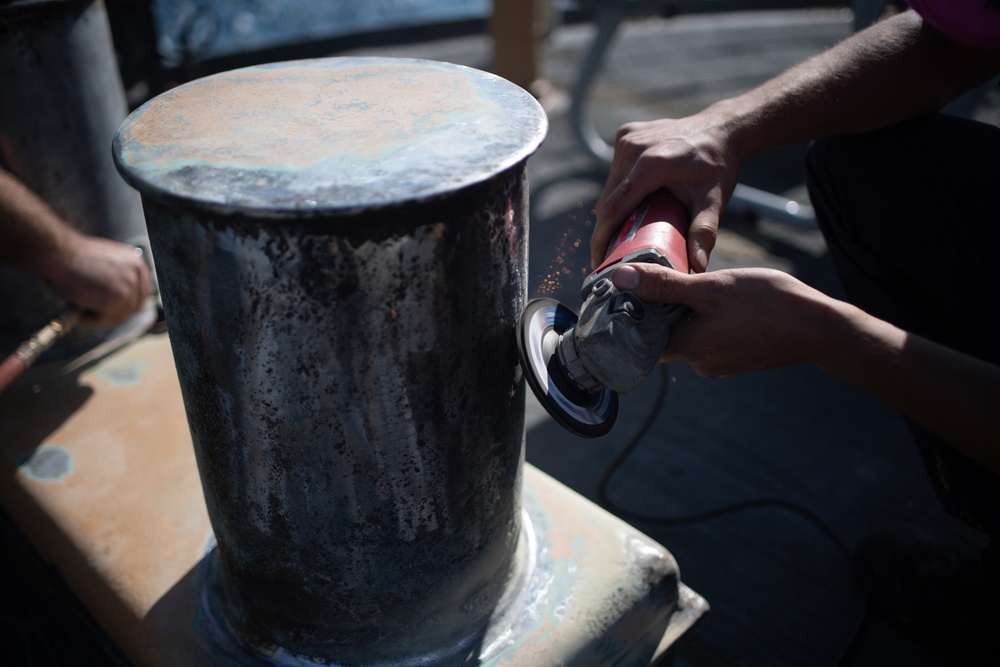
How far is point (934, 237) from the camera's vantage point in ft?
4.53

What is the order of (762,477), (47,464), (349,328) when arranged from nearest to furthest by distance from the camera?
(349,328) < (47,464) < (762,477)

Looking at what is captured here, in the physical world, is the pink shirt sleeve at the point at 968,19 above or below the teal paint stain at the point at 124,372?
above

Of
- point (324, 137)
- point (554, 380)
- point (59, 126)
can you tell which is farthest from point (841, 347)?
point (59, 126)

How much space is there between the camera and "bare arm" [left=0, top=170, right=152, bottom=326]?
1487mm

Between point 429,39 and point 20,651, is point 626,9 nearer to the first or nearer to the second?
point 429,39

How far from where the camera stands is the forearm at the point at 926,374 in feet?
3.40

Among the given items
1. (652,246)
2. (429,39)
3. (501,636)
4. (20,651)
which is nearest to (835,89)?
(652,246)

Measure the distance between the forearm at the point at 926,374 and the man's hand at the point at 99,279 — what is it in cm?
137

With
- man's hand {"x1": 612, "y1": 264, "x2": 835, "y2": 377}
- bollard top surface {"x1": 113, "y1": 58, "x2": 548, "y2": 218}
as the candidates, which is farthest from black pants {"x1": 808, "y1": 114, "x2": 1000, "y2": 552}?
bollard top surface {"x1": 113, "y1": 58, "x2": 548, "y2": 218}

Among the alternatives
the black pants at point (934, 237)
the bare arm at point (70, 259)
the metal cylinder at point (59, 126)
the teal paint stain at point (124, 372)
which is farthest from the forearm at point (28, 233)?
the black pants at point (934, 237)

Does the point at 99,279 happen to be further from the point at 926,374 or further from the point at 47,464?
the point at 926,374

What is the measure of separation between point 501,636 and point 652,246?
0.64 metres

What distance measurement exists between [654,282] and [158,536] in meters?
0.98

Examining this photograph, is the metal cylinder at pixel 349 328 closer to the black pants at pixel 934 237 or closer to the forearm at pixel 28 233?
the forearm at pixel 28 233
